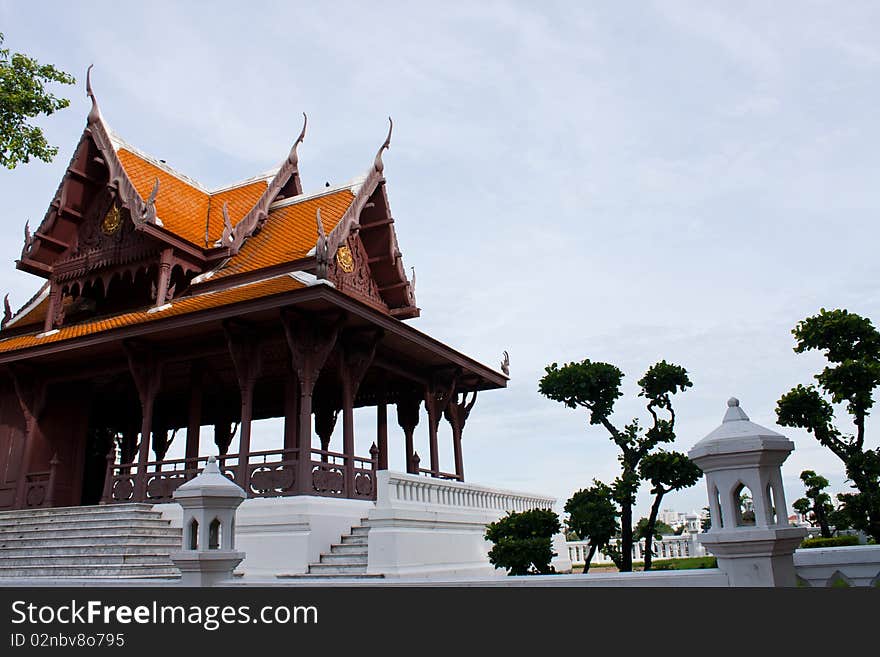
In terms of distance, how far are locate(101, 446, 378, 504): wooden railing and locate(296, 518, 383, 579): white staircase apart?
1121 millimetres

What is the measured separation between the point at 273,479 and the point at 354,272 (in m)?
5.19

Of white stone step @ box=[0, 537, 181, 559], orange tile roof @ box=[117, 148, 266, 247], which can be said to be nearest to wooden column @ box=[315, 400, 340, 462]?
orange tile roof @ box=[117, 148, 266, 247]

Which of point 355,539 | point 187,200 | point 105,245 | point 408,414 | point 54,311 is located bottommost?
point 355,539

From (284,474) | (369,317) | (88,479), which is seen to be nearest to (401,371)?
(369,317)

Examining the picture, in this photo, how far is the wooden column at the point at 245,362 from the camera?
38.6 ft

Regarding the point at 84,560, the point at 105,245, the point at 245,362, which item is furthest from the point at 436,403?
the point at 105,245

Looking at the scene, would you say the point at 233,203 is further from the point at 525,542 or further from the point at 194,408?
the point at 525,542

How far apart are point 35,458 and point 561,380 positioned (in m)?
11.2

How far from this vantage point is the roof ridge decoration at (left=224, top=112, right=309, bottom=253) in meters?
15.5

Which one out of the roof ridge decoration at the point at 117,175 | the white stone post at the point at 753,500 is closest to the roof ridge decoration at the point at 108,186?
the roof ridge decoration at the point at 117,175

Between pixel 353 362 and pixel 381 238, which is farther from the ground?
pixel 381 238

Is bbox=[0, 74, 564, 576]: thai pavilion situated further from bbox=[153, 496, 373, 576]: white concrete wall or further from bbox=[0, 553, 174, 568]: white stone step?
bbox=[0, 553, 174, 568]: white stone step

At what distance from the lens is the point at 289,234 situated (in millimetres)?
15055
